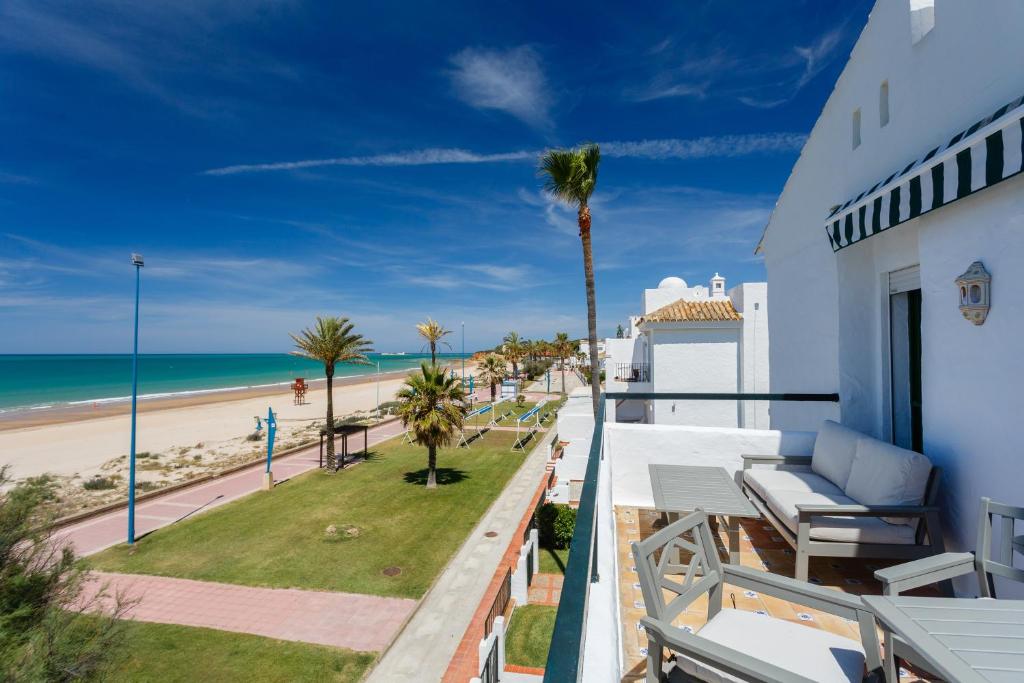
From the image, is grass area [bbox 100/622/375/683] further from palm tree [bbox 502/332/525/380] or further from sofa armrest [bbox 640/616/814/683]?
palm tree [bbox 502/332/525/380]

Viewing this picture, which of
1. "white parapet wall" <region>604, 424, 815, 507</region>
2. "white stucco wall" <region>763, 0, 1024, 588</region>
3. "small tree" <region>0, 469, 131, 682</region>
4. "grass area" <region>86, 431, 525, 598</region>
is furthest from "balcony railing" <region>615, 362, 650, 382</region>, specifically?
"small tree" <region>0, 469, 131, 682</region>

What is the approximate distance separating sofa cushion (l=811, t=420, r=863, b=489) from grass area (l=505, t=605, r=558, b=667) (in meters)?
5.15

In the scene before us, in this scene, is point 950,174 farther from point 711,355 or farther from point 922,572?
point 711,355

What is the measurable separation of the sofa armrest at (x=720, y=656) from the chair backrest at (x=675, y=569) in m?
0.11

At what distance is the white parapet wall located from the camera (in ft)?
17.5

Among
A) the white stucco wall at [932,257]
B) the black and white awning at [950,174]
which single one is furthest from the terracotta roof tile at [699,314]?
the black and white awning at [950,174]

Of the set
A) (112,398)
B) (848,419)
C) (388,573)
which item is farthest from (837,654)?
(112,398)

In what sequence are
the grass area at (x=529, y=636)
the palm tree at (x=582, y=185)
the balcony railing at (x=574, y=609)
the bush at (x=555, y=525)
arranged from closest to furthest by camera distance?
1. the balcony railing at (x=574, y=609)
2. the grass area at (x=529, y=636)
3. the bush at (x=555, y=525)
4. the palm tree at (x=582, y=185)

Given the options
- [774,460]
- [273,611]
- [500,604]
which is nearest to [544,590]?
[500,604]

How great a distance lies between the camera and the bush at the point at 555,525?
1260 cm

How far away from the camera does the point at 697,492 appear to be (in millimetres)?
3793

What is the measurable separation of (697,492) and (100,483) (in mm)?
24244

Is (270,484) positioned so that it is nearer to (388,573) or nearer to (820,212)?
(388,573)

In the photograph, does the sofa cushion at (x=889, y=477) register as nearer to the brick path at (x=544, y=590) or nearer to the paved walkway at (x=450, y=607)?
the paved walkway at (x=450, y=607)
